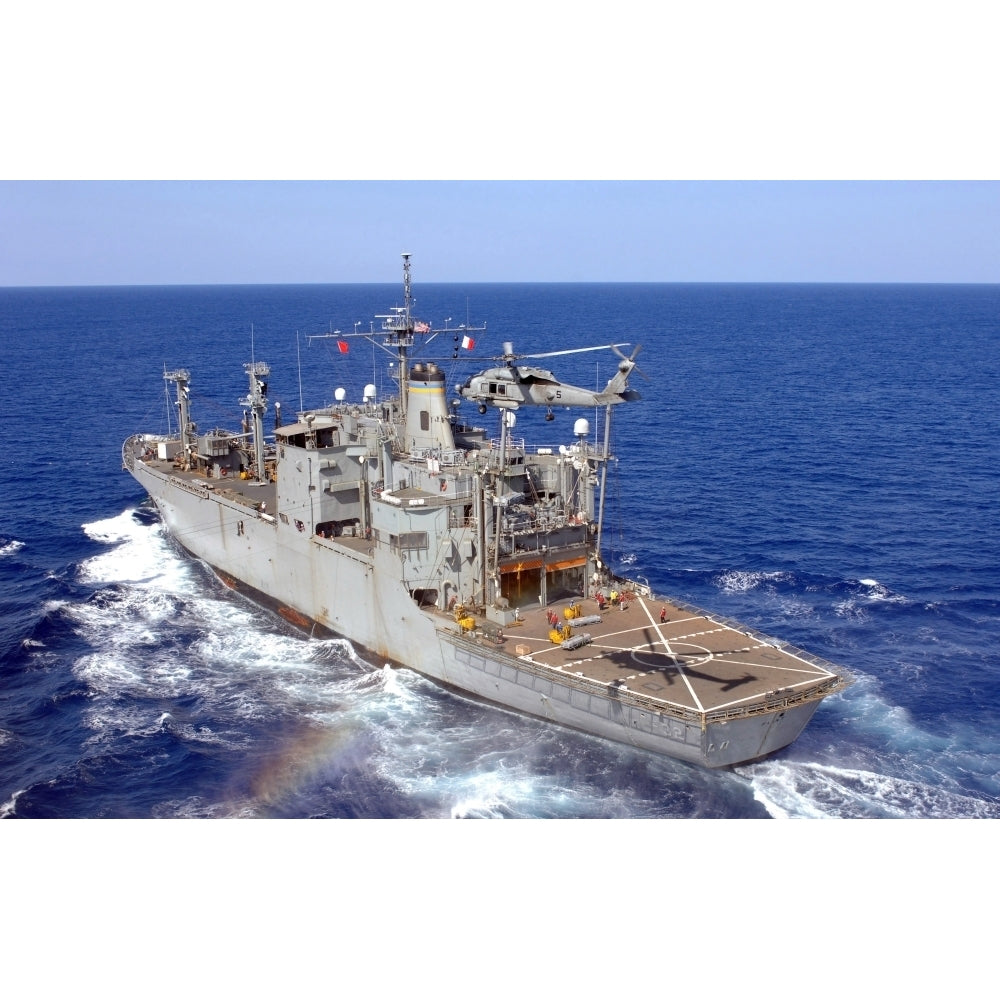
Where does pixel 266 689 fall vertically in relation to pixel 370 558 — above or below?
below

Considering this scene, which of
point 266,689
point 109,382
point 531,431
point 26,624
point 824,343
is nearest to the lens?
point 266,689

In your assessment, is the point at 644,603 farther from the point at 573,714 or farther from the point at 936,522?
the point at 936,522

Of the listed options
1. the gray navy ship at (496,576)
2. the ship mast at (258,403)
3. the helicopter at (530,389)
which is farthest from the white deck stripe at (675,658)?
the ship mast at (258,403)

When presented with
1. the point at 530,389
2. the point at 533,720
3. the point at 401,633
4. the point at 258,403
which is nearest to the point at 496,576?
the point at 401,633

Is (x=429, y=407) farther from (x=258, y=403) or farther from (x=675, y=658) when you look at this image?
(x=675, y=658)

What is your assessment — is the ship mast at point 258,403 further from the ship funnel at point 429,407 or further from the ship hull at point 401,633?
the ship funnel at point 429,407

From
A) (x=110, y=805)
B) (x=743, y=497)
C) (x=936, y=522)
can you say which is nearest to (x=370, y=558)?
(x=110, y=805)
